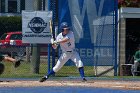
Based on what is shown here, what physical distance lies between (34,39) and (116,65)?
339 cm

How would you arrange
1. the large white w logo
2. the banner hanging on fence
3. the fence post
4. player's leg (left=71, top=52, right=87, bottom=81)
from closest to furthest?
1. player's leg (left=71, top=52, right=87, bottom=81)
2. the banner hanging on fence
3. the large white w logo
4. the fence post

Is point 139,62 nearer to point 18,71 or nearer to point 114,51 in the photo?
point 114,51

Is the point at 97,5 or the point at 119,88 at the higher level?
the point at 97,5

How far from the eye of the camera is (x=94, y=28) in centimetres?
2062

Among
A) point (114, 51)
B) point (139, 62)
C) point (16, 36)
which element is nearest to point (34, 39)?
point (114, 51)

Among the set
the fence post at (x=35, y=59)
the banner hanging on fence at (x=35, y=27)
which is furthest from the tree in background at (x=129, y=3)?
the banner hanging on fence at (x=35, y=27)

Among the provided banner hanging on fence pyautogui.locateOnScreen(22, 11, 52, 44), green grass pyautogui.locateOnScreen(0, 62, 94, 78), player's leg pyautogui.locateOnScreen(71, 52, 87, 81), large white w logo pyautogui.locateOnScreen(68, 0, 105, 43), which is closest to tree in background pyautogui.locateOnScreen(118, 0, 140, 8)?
green grass pyautogui.locateOnScreen(0, 62, 94, 78)

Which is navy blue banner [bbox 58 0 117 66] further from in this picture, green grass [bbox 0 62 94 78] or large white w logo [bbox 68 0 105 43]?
green grass [bbox 0 62 94 78]

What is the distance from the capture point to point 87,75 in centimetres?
2042

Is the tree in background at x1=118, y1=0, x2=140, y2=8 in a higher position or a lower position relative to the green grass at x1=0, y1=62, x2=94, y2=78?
higher

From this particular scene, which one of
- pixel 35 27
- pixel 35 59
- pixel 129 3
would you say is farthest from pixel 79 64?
pixel 129 3

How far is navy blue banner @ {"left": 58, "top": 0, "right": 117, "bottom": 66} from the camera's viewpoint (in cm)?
2052

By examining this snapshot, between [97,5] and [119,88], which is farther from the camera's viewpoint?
[97,5]

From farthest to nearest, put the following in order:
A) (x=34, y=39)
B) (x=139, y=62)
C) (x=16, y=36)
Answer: (x=16, y=36)
(x=139, y=62)
(x=34, y=39)
